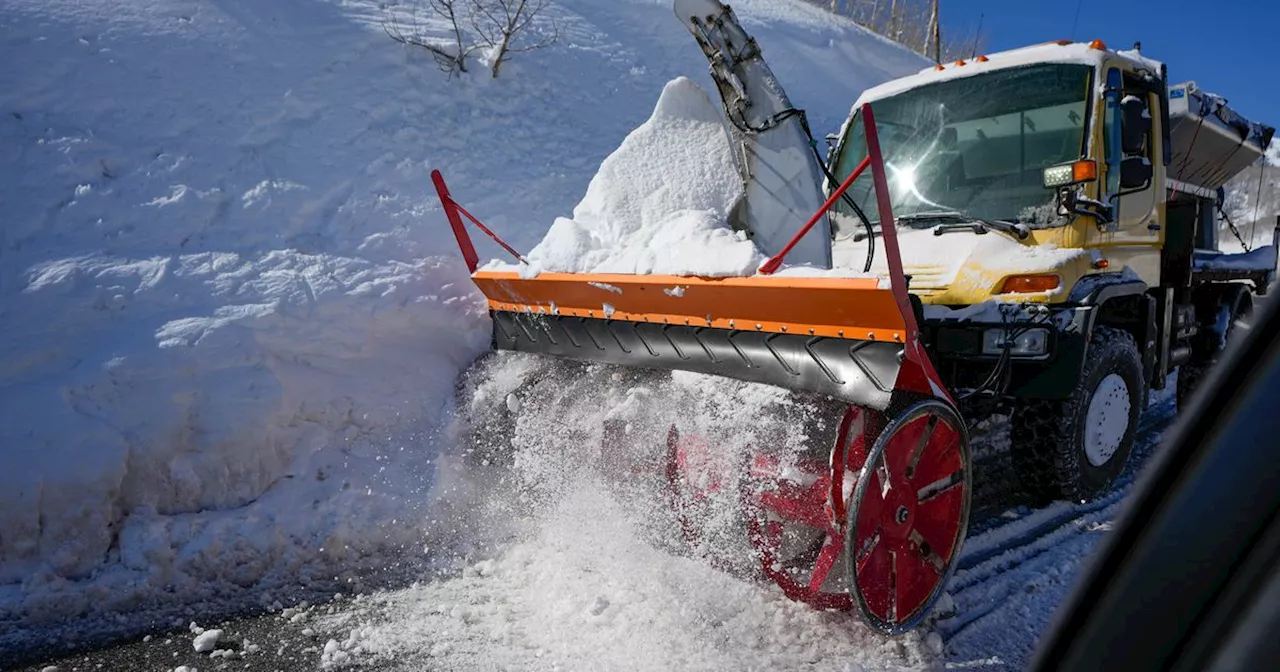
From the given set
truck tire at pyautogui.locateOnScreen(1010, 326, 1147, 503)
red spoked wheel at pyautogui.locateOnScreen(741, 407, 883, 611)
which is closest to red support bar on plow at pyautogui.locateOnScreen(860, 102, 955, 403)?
red spoked wheel at pyautogui.locateOnScreen(741, 407, 883, 611)

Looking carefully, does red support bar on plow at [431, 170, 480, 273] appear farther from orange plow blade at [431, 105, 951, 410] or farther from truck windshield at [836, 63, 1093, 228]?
truck windshield at [836, 63, 1093, 228]

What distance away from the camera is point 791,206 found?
394 centimetres

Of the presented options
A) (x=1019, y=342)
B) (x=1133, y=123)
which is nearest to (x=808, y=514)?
(x=1019, y=342)

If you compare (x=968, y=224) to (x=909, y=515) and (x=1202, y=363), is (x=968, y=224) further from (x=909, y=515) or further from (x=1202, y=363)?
(x=1202, y=363)

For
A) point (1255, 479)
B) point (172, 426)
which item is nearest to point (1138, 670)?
point (1255, 479)

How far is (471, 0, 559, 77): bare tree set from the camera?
8.72 meters

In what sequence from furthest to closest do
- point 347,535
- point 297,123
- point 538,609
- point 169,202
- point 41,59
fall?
point 297,123 < point 41,59 < point 169,202 < point 347,535 < point 538,609

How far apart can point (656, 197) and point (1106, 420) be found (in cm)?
286

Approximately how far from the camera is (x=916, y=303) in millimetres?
2875

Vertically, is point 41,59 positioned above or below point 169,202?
above

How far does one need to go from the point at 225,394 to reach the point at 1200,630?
4413 millimetres

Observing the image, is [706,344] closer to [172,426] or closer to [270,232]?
[172,426]

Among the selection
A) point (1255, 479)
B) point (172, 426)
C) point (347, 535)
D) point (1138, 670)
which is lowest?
point (347, 535)

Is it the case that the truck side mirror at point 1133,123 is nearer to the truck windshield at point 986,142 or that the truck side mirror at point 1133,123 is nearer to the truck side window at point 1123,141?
the truck side window at point 1123,141
